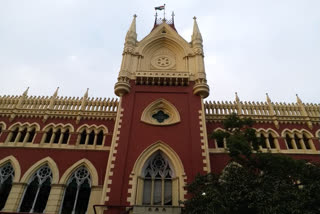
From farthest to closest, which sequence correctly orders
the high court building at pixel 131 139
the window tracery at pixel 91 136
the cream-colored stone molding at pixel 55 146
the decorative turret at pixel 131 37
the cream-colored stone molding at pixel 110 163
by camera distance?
1. the decorative turret at pixel 131 37
2. the window tracery at pixel 91 136
3. the cream-colored stone molding at pixel 55 146
4. the high court building at pixel 131 139
5. the cream-colored stone molding at pixel 110 163

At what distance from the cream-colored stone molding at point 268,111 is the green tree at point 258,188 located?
7.23 m

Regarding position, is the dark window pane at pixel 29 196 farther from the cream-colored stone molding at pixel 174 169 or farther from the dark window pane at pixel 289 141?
the dark window pane at pixel 289 141

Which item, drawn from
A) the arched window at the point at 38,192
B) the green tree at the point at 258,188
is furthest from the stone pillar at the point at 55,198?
the green tree at the point at 258,188

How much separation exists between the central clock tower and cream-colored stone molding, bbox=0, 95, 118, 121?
194cm

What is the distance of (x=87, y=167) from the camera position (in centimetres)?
1504

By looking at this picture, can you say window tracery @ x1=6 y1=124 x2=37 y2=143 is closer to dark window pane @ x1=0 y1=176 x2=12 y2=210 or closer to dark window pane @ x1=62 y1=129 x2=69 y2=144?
dark window pane @ x1=62 y1=129 x2=69 y2=144

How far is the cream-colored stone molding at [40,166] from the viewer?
14414 millimetres

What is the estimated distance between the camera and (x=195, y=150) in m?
14.0

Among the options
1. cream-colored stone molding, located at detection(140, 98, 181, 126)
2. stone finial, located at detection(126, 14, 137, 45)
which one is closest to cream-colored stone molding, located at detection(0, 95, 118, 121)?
cream-colored stone molding, located at detection(140, 98, 181, 126)

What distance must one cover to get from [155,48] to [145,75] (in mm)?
4591

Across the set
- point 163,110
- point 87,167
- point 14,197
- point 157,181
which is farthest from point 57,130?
point 157,181

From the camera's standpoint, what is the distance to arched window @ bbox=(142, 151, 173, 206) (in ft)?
42.7

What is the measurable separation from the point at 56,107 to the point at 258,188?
49.9 feet

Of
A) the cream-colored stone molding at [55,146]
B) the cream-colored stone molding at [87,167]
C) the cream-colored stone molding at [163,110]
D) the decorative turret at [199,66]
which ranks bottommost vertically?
the cream-colored stone molding at [87,167]
